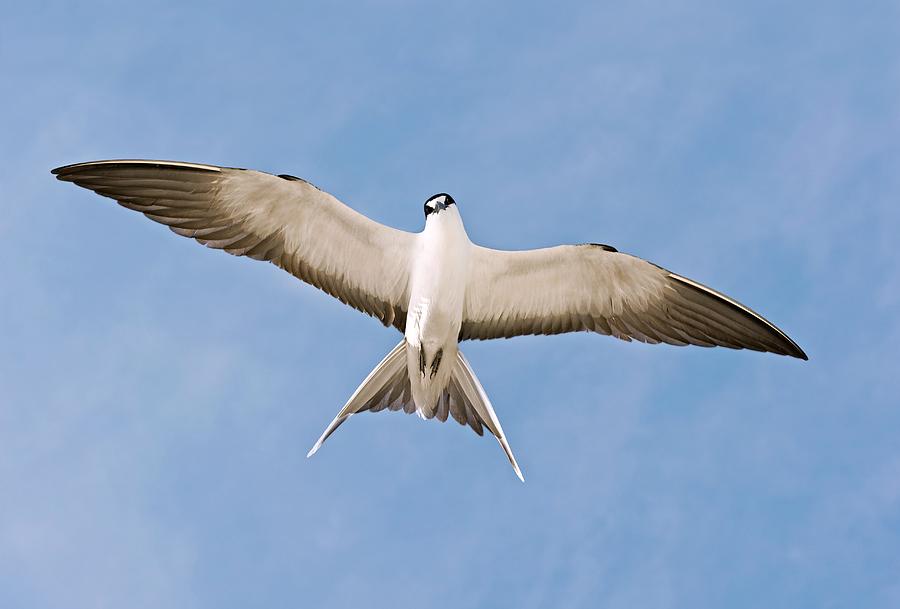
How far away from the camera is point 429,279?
13.9 m

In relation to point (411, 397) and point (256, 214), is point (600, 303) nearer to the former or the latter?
point (411, 397)

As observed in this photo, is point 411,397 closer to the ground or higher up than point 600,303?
closer to the ground

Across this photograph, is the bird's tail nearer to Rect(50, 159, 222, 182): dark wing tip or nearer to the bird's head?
the bird's head

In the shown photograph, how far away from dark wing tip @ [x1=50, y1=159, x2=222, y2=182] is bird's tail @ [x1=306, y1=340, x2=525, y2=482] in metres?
2.73

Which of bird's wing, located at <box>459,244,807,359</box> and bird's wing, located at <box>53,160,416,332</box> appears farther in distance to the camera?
bird's wing, located at <box>459,244,807,359</box>

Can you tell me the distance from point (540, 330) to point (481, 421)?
51.3 inches

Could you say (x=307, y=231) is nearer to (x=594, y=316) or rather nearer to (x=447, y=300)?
(x=447, y=300)

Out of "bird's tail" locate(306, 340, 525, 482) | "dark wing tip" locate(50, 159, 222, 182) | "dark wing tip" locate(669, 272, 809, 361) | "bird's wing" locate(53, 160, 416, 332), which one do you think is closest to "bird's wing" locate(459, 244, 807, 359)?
"dark wing tip" locate(669, 272, 809, 361)

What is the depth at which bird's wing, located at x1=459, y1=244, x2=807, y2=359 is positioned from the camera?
1408 centimetres

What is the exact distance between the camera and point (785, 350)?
46.6ft

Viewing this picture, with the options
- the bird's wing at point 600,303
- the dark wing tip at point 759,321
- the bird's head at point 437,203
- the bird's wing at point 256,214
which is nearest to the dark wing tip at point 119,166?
the bird's wing at point 256,214

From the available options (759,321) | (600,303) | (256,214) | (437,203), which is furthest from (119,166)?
(759,321)

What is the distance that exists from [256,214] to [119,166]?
1470 millimetres

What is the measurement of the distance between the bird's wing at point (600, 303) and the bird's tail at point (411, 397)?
2.35 feet
